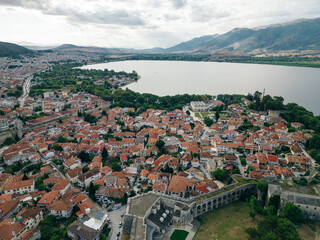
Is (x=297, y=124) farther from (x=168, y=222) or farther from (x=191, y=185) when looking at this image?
(x=168, y=222)

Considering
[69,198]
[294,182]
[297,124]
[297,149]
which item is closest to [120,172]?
[69,198]

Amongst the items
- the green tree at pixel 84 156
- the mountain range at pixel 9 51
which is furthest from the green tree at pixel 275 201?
the mountain range at pixel 9 51

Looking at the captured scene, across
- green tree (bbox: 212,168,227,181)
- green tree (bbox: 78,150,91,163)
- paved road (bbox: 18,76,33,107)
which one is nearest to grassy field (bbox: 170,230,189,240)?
green tree (bbox: 212,168,227,181)

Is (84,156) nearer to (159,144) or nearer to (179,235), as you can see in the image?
(159,144)

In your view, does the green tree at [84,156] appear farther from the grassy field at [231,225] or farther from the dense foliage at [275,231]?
the dense foliage at [275,231]

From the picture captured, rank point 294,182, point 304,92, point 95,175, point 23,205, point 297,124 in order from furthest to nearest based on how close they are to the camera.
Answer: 1. point 304,92
2. point 297,124
3. point 95,175
4. point 294,182
5. point 23,205

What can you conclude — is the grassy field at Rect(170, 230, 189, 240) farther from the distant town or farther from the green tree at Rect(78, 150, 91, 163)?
the green tree at Rect(78, 150, 91, 163)
